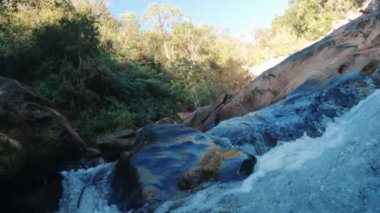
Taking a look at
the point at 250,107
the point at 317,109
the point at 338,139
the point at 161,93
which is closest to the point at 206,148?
the point at 338,139

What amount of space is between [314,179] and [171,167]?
1.88 meters

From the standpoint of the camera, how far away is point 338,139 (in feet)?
18.3

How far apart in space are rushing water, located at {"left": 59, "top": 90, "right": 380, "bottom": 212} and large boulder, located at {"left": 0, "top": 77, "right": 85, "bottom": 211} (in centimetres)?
167

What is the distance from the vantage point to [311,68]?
32.7 ft

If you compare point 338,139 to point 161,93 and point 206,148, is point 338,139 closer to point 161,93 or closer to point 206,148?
point 206,148

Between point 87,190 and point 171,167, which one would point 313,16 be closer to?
point 87,190

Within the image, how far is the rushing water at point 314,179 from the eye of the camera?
4.07 metres

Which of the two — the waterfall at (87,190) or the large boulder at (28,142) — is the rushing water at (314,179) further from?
the large boulder at (28,142)

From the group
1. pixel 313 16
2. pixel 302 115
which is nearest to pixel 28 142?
pixel 302 115

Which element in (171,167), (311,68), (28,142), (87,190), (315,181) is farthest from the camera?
(311,68)

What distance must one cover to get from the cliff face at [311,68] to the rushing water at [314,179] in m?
2.44

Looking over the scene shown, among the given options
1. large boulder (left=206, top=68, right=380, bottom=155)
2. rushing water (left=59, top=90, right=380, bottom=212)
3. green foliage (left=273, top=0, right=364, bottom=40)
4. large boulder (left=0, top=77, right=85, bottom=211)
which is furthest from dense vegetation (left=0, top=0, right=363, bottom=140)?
green foliage (left=273, top=0, right=364, bottom=40)

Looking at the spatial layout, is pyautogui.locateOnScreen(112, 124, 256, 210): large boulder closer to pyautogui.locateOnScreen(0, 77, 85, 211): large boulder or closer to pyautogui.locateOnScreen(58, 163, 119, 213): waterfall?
pyautogui.locateOnScreen(58, 163, 119, 213): waterfall

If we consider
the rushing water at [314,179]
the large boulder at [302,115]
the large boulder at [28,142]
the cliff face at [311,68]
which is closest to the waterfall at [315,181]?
the rushing water at [314,179]
